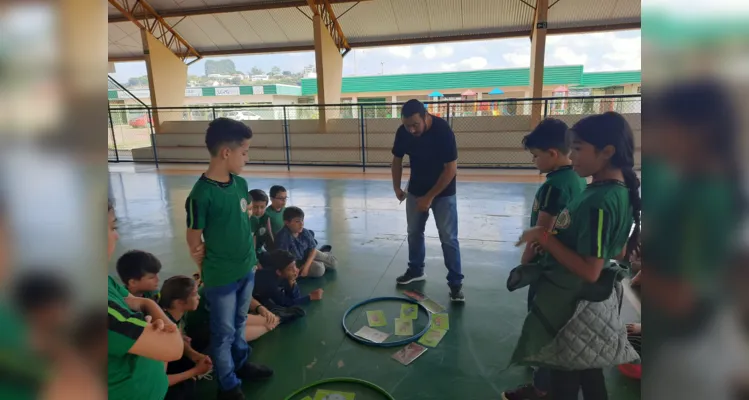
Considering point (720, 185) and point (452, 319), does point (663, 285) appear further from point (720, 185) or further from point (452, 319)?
point (452, 319)

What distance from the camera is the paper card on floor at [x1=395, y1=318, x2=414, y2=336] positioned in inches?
126

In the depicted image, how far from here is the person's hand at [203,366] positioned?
8.46ft

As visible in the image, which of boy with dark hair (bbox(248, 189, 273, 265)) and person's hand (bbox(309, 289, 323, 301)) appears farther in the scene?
boy with dark hair (bbox(248, 189, 273, 265))

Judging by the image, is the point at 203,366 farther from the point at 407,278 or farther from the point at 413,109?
the point at 413,109

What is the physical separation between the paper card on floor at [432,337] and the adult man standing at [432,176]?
549 mm

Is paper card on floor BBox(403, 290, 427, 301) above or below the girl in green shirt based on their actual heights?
below

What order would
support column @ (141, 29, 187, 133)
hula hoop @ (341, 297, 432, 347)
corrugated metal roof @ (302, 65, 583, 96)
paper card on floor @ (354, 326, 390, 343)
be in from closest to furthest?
hula hoop @ (341, 297, 432, 347) < paper card on floor @ (354, 326, 390, 343) < support column @ (141, 29, 187, 133) < corrugated metal roof @ (302, 65, 583, 96)

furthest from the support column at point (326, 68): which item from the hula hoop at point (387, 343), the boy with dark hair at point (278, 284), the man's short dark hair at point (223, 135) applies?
the man's short dark hair at point (223, 135)

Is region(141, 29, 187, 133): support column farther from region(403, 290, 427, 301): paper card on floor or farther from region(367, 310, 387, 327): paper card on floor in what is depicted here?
region(367, 310, 387, 327): paper card on floor

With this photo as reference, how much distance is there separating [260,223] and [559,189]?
2824 millimetres

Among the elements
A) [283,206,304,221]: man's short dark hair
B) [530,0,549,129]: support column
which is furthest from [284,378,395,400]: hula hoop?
[530,0,549,129]: support column

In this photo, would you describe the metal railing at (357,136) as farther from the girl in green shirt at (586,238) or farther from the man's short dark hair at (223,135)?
the girl in green shirt at (586,238)

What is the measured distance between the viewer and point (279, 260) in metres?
3.56

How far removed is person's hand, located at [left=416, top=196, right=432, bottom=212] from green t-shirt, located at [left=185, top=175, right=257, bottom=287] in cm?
168
